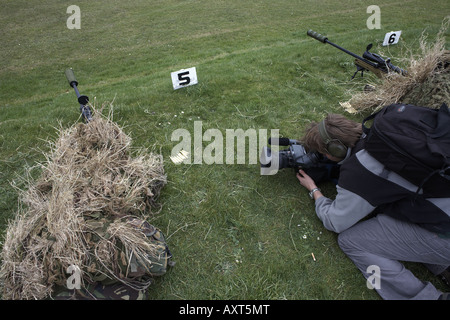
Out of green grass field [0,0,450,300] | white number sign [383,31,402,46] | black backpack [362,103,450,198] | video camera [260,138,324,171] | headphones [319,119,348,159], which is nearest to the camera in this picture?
black backpack [362,103,450,198]

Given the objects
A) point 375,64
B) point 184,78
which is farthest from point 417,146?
point 184,78

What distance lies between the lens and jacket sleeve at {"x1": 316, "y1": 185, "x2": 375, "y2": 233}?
1851 mm

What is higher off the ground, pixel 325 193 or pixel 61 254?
pixel 61 254

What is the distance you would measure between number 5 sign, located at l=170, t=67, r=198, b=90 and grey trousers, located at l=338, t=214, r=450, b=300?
3048mm

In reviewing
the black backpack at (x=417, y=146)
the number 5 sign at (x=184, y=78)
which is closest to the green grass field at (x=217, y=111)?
the number 5 sign at (x=184, y=78)

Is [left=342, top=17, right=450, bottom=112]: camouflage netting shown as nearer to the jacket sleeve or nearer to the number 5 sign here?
the jacket sleeve

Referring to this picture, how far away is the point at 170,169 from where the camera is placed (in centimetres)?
287

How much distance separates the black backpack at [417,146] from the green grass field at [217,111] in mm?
820

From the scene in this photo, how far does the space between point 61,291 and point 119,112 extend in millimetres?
2469

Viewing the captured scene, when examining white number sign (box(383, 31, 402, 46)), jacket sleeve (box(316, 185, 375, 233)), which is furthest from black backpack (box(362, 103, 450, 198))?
white number sign (box(383, 31, 402, 46))

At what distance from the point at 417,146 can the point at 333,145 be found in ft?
2.05

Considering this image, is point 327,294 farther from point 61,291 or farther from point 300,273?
point 61,291

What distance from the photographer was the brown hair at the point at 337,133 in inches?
83.7
